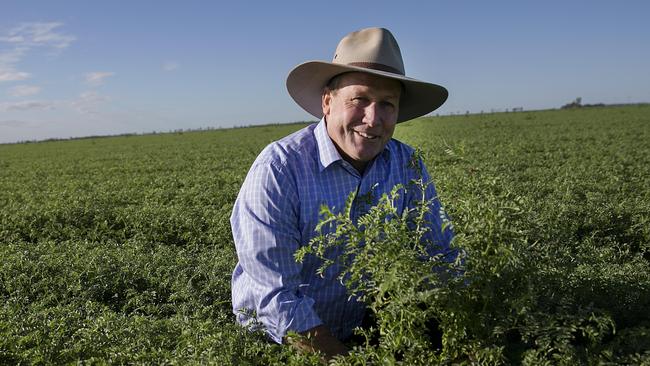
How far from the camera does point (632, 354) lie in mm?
2535

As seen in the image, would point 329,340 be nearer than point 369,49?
Yes

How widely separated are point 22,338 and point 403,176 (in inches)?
107

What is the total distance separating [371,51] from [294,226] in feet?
3.66

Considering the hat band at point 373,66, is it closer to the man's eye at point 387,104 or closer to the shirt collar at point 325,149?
the man's eye at point 387,104

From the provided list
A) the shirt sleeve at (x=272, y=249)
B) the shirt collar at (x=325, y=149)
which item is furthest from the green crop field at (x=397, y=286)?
the shirt collar at (x=325, y=149)

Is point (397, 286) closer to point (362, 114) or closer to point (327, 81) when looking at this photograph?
point (362, 114)

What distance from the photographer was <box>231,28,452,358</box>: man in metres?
3.08

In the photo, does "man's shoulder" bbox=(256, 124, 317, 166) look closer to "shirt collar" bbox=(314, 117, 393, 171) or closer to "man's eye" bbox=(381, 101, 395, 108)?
"shirt collar" bbox=(314, 117, 393, 171)

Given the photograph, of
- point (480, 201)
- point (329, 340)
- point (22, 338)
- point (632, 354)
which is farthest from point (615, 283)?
point (22, 338)

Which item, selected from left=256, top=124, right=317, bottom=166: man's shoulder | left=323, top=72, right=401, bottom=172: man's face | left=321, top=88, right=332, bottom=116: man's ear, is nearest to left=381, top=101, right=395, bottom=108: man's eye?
left=323, top=72, right=401, bottom=172: man's face

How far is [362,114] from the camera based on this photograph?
3.29 metres

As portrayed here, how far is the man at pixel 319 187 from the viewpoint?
308 centimetres

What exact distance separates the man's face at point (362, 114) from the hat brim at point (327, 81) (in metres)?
0.07

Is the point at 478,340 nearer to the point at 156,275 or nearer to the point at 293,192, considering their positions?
the point at 293,192
